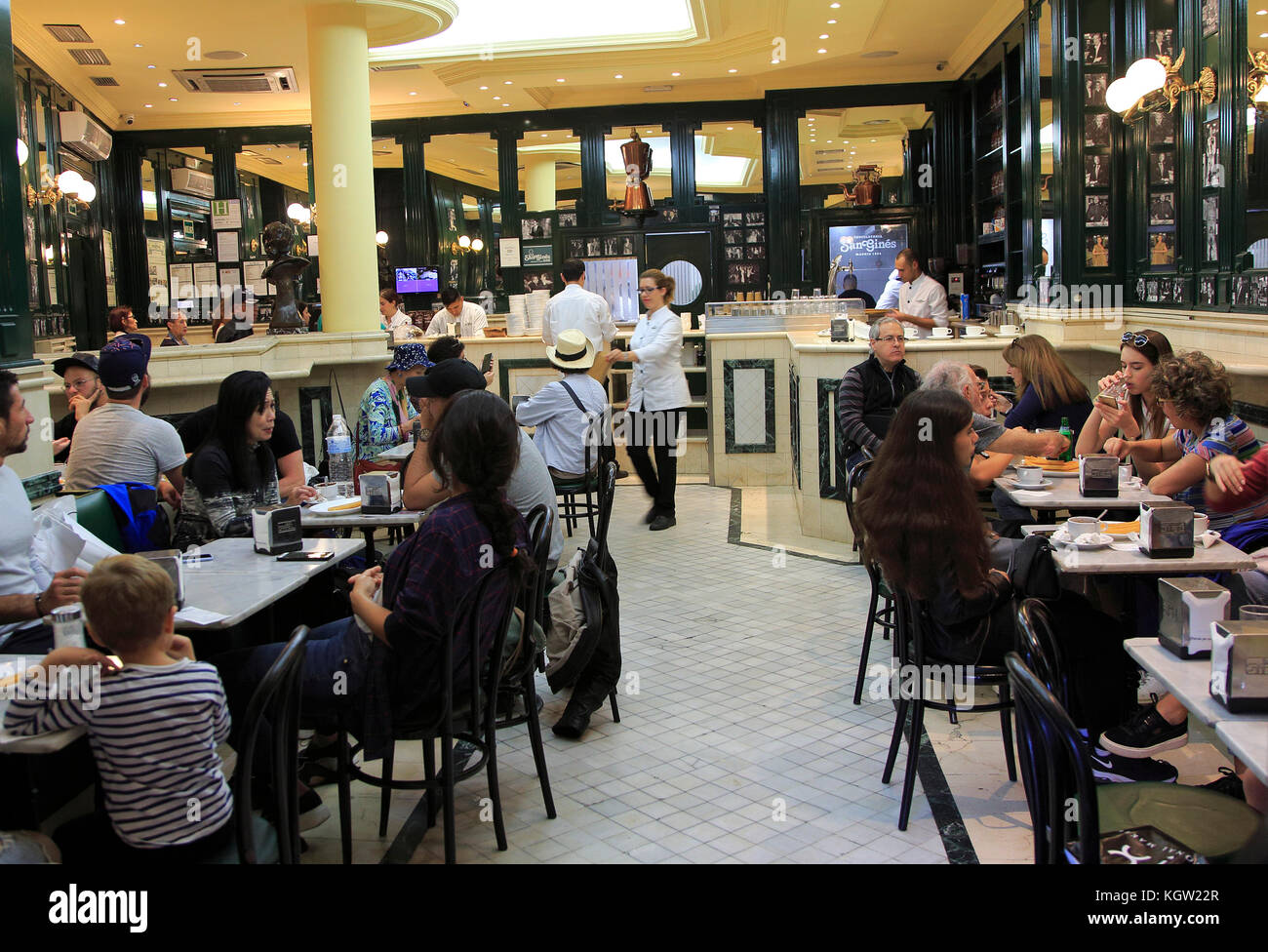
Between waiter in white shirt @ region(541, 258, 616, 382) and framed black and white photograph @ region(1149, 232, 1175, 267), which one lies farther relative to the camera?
waiter in white shirt @ region(541, 258, 616, 382)

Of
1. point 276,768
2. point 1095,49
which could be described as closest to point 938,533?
point 276,768

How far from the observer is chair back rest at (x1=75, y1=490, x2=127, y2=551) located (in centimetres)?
392

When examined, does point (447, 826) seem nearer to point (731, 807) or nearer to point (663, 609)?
point (731, 807)

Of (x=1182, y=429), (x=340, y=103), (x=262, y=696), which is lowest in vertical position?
(x=262, y=696)

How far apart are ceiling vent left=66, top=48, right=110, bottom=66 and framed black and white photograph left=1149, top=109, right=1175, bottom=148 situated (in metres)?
8.86

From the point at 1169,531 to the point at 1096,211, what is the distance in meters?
5.23

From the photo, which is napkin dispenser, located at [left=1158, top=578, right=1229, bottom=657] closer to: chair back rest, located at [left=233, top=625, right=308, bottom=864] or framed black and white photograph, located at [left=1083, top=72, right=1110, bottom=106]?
chair back rest, located at [left=233, top=625, right=308, bottom=864]

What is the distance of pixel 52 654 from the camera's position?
2.29 m

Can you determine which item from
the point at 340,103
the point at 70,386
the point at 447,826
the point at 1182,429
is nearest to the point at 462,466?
the point at 447,826

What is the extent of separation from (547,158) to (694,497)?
960 centimetres

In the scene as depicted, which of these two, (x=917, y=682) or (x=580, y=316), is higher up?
(x=580, y=316)

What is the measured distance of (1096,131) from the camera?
25.4ft

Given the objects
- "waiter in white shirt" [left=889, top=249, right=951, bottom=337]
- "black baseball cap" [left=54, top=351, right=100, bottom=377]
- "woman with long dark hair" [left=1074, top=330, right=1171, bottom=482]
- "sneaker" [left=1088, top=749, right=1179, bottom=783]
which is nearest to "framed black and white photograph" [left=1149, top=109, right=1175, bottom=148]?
"woman with long dark hair" [left=1074, top=330, right=1171, bottom=482]

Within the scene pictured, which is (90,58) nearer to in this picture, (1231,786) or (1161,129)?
(1161,129)
